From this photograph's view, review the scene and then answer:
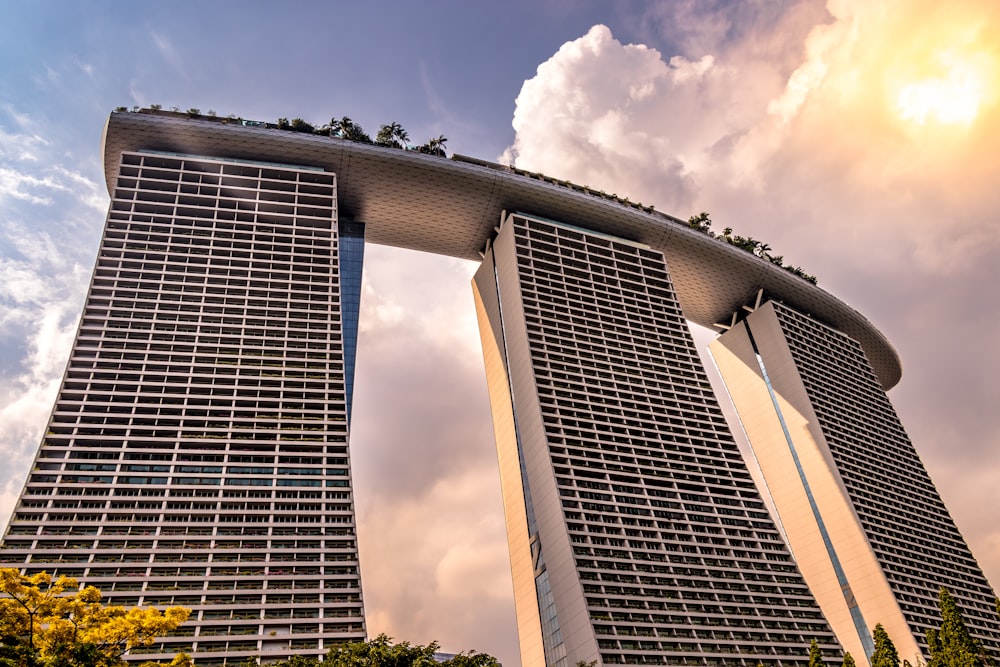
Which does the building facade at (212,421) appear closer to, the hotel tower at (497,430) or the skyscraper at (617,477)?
the hotel tower at (497,430)

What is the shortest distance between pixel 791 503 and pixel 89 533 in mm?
68331

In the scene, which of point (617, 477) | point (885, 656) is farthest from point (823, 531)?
point (885, 656)

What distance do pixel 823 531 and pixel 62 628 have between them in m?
74.3

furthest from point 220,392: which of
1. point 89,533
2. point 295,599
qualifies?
point 295,599

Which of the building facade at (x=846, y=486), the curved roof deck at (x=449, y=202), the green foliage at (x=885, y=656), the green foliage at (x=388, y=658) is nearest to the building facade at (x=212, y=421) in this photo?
the curved roof deck at (x=449, y=202)

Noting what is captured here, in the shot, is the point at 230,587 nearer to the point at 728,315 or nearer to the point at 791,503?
the point at 791,503

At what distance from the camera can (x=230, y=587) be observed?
5194 cm

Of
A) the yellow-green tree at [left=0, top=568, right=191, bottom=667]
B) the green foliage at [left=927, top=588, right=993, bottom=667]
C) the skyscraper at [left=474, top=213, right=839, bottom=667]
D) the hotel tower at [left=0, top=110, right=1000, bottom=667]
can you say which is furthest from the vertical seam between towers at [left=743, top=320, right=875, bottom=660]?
the yellow-green tree at [left=0, top=568, right=191, bottom=667]

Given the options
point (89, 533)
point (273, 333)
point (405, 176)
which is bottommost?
point (89, 533)

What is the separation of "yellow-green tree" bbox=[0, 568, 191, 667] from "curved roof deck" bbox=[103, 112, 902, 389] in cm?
5204

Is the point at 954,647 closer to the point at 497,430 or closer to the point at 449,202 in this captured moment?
the point at 497,430

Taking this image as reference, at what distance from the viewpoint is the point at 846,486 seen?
84438mm

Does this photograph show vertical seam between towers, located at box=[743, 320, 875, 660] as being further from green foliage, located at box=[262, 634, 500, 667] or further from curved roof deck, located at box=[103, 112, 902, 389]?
green foliage, located at box=[262, 634, 500, 667]

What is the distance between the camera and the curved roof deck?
73.7 meters
